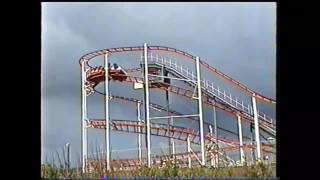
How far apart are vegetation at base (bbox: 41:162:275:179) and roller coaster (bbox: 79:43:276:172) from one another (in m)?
0.10

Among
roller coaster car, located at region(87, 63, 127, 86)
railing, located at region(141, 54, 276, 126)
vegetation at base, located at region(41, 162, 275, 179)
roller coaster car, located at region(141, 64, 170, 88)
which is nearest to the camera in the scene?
vegetation at base, located at region(41, 162, 275, 179)

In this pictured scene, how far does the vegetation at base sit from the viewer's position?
228 centimetres

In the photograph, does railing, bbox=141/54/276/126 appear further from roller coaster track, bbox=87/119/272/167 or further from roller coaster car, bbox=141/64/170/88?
roller coaster track, bbox=87/119/272/167

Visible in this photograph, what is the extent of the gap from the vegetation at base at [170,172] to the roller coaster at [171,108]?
10 cm

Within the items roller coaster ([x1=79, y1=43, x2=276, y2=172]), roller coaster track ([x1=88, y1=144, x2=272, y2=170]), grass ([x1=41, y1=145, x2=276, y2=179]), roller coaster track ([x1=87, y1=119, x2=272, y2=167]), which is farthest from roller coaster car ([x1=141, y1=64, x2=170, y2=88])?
grass ([x1=41, y1=145, x2=276, y2=179])

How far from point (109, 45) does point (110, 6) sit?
1.40m

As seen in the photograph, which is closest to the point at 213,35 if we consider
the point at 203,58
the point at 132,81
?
the point at 203,58

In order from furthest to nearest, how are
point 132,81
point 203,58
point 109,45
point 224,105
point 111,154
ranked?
point 132,81 → point 224,105 → point 109,45 → point 203,58 → point 111,154

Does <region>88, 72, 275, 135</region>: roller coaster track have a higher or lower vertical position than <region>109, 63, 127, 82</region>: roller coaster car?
lower

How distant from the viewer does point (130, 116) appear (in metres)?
4.52

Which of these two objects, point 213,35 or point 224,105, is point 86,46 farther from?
point 224,105

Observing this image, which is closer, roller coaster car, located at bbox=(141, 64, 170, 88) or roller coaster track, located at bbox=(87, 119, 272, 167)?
roller coaster track, located at bbox=(87, 119, 272, 167)

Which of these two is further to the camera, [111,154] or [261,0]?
[111,154]

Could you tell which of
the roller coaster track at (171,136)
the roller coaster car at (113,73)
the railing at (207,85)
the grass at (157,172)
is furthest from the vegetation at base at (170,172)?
the roller coaster car at (113,73)
